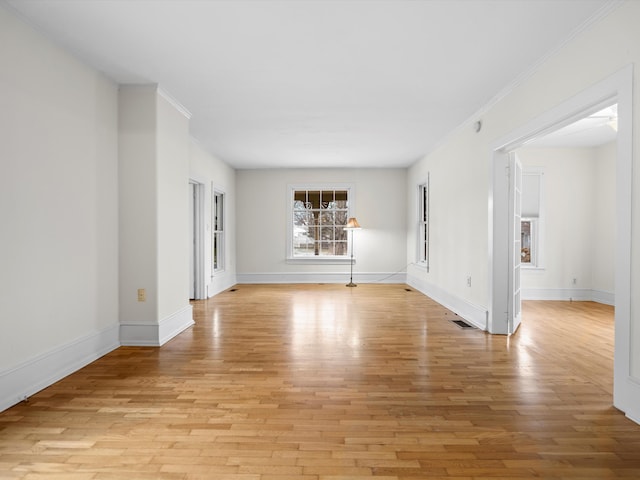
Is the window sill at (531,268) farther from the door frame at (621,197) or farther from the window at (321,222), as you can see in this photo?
the door frame at (621,197)

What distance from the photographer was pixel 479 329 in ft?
14.6

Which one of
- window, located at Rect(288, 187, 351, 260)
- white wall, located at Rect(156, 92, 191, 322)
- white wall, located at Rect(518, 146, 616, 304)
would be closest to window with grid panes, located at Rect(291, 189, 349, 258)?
window, located at Rect(288, 187, 351, 260)

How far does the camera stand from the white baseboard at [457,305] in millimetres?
4512

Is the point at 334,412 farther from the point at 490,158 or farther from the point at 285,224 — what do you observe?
the point at 285,224

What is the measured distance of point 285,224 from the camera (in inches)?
337

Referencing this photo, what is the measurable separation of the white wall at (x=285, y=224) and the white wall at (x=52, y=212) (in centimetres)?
485

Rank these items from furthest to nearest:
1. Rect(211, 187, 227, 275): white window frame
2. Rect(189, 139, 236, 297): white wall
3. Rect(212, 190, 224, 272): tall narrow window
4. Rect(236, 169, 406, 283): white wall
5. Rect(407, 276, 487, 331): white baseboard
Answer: Rect(236, 169, 406, 283): white wall
Rect(212, 190, 224, 272): tall narrow window
Rect(211, 187, 227, 275): white window frame
Rect(189, 139, 236, 297): white wall
Rect(407, 276, 487, 331): white baseboard

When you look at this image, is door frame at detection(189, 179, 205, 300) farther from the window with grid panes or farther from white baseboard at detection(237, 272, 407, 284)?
the window with grid panes

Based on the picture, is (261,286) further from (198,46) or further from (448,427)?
(448,427)

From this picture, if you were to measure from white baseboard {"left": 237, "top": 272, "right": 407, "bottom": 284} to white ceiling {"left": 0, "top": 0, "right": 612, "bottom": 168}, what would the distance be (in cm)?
428

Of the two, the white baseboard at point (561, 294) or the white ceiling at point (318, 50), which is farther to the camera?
the white baseboard at point (561, 294)

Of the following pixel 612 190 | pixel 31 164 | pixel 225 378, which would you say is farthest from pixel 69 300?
pixel 612 190

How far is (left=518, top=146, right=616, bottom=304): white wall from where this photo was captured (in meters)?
6.41

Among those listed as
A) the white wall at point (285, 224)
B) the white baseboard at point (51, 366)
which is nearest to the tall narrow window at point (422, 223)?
the white wall at point (285, 224)
